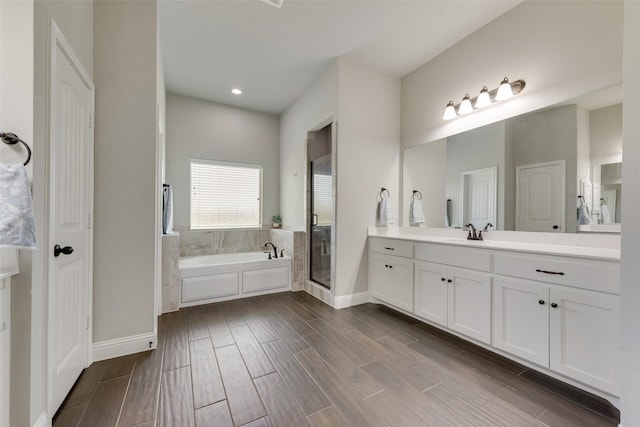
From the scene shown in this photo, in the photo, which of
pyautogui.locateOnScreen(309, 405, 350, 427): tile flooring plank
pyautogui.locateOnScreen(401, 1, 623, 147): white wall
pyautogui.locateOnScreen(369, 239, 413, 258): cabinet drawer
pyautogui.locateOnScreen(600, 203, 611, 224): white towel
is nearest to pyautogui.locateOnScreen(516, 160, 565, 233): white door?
pyautogui.locateOnScreen(600, 203, 611, 224): white towel

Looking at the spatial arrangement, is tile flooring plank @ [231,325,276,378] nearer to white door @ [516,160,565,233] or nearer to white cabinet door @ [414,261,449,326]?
white cabinet door @ [414,261,449,326]

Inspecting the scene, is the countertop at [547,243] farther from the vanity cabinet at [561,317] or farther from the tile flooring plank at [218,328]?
the tile flooring plank at [218,328]

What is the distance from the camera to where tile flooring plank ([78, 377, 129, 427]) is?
4.28 ft

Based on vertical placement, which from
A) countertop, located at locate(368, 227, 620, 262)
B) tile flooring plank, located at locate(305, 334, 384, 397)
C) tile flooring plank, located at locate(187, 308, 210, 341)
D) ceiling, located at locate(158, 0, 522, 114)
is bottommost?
tile flooring plank, located at locate(187, 308, 210, 341)

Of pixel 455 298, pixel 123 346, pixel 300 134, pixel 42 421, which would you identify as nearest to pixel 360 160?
pixel 300 134

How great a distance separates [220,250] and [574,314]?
415 cm

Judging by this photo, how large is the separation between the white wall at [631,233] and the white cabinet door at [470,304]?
74cm

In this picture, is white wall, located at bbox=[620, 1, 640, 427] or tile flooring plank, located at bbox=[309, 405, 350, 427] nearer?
white wall, located at bbox=[620, 1, 640, 427]

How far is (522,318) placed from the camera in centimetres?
173

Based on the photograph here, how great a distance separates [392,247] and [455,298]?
0.81m

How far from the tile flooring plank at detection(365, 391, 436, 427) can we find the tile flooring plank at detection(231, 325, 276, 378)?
0.73 m

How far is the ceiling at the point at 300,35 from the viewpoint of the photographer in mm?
2191

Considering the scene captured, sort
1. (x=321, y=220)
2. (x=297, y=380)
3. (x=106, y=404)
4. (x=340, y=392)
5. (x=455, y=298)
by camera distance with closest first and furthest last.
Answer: (x=106, y=404)
(x=340, y=392)
(x=297, y=380)
(x=455, y=298)
(x=321, y=220)

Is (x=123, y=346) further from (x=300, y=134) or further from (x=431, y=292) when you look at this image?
(x=300, y=134)
